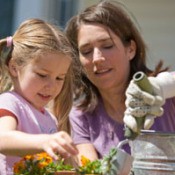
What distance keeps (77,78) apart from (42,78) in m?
0.45

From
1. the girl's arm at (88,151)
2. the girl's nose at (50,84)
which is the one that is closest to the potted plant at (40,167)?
the girl's nose at (50,84)

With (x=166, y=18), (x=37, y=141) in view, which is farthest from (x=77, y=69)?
(x=166, y=18)

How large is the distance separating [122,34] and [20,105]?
635 millimetres

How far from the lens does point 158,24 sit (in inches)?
213

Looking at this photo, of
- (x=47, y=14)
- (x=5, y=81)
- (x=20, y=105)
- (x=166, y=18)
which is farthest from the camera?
(x=166, y=18)

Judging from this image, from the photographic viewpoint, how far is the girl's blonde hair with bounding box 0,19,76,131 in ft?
8.59

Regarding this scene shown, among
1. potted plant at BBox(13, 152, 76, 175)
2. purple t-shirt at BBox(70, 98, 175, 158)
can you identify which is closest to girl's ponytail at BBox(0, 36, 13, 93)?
purple t-shirt at BBox(70, 98, 175, 158)

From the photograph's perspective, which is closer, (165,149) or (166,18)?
(165,149)

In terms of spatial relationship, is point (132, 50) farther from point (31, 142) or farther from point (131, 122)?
point (131, 122)

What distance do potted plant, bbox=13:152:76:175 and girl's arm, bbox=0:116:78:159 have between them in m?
0.03

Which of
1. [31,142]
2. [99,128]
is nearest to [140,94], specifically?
[31,142]

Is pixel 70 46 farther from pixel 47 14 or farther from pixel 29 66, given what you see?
pixel 47 14

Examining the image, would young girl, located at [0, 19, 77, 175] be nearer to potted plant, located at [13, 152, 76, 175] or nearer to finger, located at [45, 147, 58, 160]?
potted plant, located at [13, 152, 76, 175]

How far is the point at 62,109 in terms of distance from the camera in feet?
9.40
